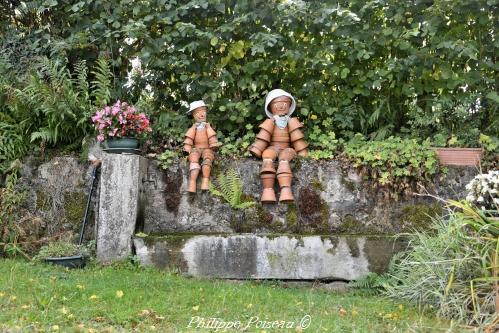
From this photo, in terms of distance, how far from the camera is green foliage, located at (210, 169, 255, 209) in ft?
17.8

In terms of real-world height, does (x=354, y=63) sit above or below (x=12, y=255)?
above

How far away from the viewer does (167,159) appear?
5.70 metres

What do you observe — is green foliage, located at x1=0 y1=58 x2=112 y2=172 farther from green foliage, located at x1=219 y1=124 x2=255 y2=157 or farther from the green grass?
the green grass

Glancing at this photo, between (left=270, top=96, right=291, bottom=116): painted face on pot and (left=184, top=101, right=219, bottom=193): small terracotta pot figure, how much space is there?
732mm

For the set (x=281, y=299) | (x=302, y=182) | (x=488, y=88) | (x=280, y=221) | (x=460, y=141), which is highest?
(x=488, y=88)

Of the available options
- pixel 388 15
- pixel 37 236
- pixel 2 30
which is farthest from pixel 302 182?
pixel 2 30

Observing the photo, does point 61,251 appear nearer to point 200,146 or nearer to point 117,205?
point 117,205

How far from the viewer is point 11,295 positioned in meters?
3.95

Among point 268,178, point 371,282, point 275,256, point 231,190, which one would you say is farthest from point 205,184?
point 371,282

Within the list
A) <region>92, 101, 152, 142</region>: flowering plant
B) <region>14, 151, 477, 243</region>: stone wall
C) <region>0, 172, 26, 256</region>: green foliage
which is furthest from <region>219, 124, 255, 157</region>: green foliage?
<region>0, 172, 26, 256</region>: green foliage

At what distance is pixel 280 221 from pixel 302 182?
0.49 metres

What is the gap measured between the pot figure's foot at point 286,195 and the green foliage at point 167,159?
1266 millimetres

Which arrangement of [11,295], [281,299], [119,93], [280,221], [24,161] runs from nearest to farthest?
[11,295], [281,299], [280,221], [24,161], [119,93]

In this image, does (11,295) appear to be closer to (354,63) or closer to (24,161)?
(24,161)
